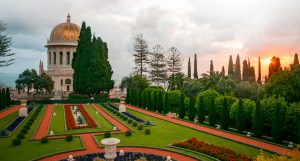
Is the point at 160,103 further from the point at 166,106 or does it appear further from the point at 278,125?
the point at 278,125

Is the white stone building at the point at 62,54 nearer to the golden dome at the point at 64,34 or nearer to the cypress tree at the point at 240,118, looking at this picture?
the golden dome at the point at 64,34

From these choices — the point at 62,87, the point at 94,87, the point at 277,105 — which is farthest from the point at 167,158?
the point at 62,87

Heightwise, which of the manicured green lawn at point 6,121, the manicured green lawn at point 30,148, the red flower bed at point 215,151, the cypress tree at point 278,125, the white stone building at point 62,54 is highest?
the white stone building at point 62,54

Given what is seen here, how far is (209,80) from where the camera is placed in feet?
150

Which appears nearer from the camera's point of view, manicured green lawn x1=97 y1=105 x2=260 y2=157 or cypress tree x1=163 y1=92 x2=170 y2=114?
manicured green lawn x1=97 y1=105 x2=260 y2=157

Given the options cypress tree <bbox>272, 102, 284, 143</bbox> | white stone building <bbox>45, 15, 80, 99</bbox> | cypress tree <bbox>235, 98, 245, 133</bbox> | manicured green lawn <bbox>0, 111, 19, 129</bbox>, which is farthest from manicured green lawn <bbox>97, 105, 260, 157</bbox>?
white stone building <bbox>45, 15, 80, 99</bbox>


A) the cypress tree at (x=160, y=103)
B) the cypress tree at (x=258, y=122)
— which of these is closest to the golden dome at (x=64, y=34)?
the cypress tree at (x=160, y=103)

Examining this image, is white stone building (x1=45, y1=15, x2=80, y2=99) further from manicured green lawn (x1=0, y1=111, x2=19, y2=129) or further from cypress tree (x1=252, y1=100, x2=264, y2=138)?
cypress tree (x1=252, y1=100, x2=264, y2=138)

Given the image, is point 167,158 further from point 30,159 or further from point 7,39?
point 7,39

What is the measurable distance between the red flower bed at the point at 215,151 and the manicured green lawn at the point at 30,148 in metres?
7.86

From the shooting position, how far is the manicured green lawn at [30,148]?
16.5 meters

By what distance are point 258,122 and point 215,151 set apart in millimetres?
7408

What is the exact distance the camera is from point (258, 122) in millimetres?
22344

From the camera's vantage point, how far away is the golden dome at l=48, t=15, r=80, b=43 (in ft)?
275
